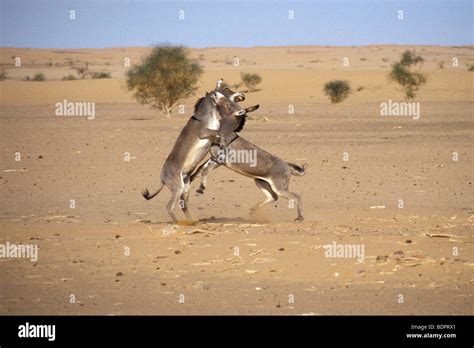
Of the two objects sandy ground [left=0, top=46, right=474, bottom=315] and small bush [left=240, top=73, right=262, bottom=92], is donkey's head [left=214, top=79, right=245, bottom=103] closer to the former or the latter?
sandy ground [left=0, top=46, right=474, bottom=315]

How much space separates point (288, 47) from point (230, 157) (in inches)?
5510

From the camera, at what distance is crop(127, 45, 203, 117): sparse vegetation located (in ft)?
139

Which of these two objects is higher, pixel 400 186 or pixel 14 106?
pixel 14 106

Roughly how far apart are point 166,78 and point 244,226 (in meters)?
28.3

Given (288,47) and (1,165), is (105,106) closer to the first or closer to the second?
(1,165)

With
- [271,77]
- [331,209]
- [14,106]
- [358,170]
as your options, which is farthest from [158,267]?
[271,77]

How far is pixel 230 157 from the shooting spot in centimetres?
1498

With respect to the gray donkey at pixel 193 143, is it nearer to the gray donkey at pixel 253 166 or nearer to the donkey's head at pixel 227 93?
the donkey's head at pixel 227 93

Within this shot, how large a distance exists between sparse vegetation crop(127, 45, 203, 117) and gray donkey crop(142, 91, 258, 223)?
87.1ft

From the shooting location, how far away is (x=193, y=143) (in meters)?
14.7
